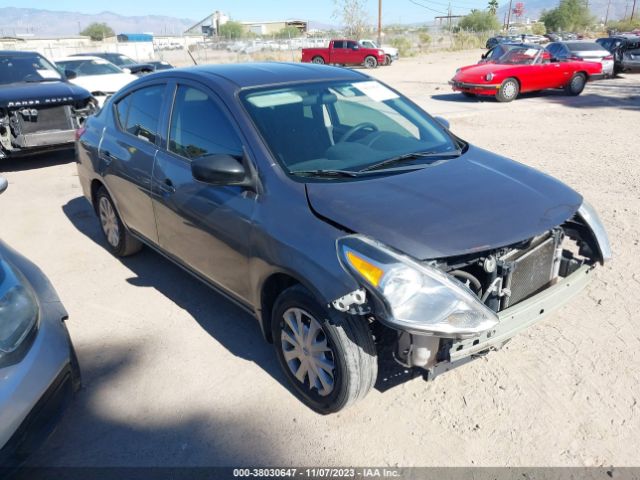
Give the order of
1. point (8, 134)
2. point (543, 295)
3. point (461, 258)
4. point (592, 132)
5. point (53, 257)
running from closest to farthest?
1. point (461, 258)
2. point (543, 295)
3. point (53, 257)
4. point (8, 134)
5. point (592, 132)

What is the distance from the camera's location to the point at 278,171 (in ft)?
9.55

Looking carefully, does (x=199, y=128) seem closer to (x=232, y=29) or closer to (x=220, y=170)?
(x=220, y=170)

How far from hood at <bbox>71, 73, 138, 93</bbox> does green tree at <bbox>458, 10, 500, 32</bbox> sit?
65384mm

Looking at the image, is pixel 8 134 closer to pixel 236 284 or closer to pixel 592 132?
pixel 236 284

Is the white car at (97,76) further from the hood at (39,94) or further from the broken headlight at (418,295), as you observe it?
the broken headlight at (418,295)

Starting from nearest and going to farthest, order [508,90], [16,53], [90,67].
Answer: [16,53] → [90,67] → [508,90]

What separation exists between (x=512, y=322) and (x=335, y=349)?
0.87 m

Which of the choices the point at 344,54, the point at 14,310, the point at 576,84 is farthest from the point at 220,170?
the point at 344,54

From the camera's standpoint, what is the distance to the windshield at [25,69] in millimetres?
8883

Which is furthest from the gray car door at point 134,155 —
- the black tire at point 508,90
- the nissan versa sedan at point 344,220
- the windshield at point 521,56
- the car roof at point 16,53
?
the windshield at point 521,56

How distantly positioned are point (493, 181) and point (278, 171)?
1.25 metres

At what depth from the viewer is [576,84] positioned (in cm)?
1523

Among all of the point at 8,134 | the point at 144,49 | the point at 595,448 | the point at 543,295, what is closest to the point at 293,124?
the point at 543,295

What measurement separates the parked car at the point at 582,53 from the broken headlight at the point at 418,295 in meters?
16.3
